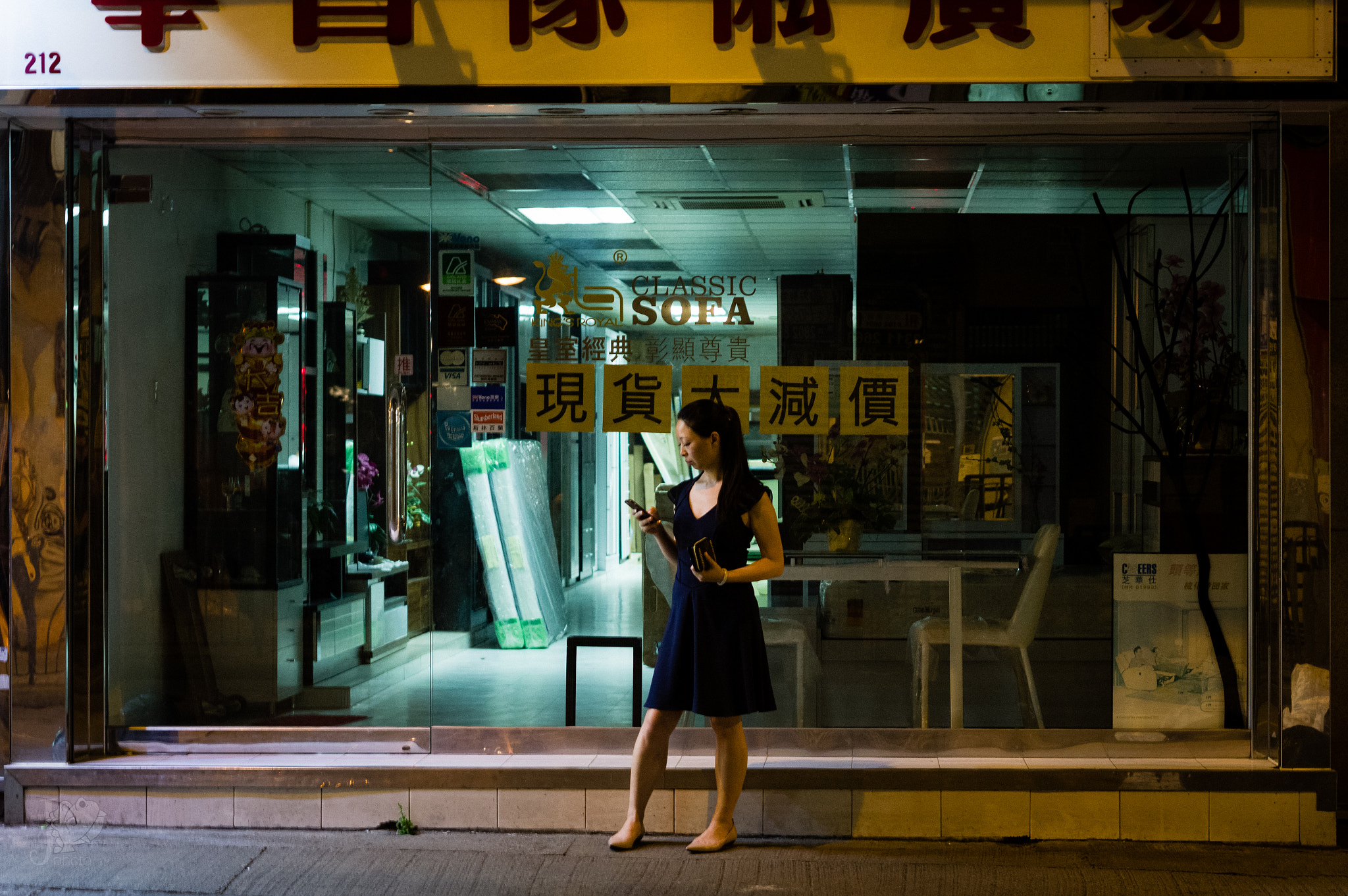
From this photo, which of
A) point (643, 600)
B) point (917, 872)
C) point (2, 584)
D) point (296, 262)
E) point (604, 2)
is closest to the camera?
point (917, 872)

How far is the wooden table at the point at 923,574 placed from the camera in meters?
4.92

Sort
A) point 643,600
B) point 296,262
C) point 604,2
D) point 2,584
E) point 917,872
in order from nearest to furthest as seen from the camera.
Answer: point 917,872, point 604,2, point 2,584, point 643,600, point 296,262

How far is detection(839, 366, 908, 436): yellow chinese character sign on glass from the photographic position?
191 inches

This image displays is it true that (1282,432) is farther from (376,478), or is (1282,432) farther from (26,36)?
(26,36)

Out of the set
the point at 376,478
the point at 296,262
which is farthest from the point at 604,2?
the point at 376,478

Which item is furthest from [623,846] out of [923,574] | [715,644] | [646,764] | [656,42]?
[656,42]

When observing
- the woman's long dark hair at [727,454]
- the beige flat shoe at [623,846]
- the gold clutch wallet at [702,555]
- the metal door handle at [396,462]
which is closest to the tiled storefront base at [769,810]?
the beige flat shoe at [623,846]

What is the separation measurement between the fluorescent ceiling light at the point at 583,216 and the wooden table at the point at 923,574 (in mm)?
1762

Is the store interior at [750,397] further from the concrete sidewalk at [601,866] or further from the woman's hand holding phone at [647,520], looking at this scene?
the woman's hand holding phone at [647,520]

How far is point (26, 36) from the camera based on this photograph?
14.2ft

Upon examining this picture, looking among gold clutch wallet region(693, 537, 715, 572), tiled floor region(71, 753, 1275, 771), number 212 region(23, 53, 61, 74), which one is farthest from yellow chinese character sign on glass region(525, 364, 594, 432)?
number 212 region(23, 53, 61, 74)

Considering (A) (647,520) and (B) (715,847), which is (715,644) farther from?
(B) (715,847)

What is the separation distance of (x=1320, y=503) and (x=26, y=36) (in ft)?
17.8

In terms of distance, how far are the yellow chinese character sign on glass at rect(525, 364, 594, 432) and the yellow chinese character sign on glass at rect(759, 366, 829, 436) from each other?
0.77m
